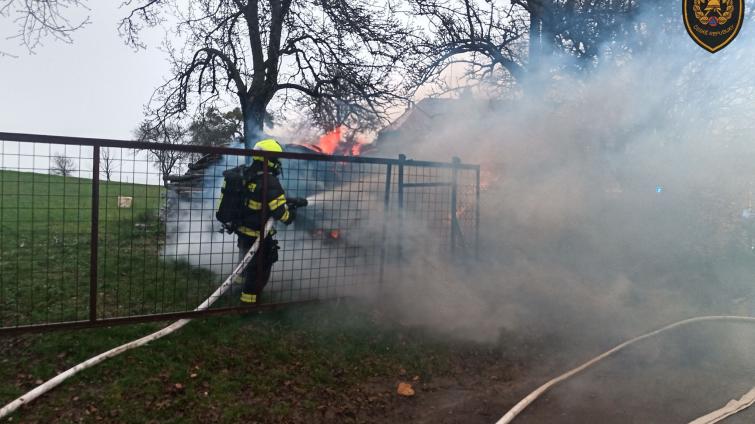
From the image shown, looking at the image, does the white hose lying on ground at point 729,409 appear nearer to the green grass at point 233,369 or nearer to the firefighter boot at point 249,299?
the green grass at point 233,369

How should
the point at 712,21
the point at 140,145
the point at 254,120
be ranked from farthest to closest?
the point at 254,120
the point at 712,21
the point at 140,145

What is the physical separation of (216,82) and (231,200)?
6408 mm

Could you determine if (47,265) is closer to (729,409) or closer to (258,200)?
(258,200)

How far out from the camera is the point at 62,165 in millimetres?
4270

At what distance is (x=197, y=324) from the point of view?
4.62 meters

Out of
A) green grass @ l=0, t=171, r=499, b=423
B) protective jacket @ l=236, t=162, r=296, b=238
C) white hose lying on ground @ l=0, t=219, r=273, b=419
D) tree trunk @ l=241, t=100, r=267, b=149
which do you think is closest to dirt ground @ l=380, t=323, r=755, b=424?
green grass @ l=0, t=171, r=499, b=423

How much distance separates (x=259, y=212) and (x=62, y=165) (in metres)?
1.82

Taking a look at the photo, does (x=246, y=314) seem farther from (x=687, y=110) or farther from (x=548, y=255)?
(x=687, y=110)

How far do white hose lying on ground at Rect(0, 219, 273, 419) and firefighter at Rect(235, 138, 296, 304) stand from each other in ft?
0.31

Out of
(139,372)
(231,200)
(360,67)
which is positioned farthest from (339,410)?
(360,67)

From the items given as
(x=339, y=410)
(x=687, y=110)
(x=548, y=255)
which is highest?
(x=687, y=110)

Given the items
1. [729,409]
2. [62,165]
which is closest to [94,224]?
[62,165]

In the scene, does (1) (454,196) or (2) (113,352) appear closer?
(2) (113,352)

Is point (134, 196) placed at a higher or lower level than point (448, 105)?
lower
